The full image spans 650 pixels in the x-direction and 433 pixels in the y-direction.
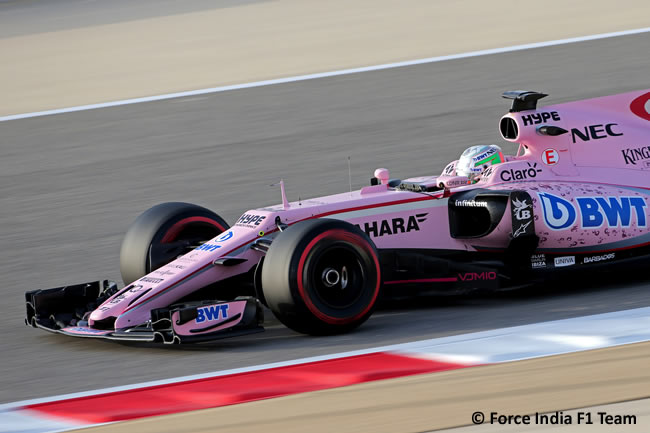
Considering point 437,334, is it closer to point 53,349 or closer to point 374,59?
point 53,349

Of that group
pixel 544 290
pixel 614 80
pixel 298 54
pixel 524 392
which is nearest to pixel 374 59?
pixel 298 54

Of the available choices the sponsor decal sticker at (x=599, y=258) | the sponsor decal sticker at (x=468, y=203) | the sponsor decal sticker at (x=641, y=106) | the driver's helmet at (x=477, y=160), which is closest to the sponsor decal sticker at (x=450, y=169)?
the driver's helmet at (x=477, y=160)

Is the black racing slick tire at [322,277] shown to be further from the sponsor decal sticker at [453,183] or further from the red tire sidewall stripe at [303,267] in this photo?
the sponsor decal sticker at [453,183]

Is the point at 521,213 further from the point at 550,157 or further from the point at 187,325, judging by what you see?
the point at 187,325

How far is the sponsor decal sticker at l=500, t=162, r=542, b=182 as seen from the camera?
8.66 meters

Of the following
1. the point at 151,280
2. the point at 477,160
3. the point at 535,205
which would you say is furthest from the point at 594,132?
the point at 151,280

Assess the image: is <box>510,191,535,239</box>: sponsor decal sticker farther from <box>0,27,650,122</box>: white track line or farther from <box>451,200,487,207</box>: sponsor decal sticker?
<box>0,27,650,122</box>: white track line

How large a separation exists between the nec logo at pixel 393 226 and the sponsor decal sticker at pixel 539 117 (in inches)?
52.5

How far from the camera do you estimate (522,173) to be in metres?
8.73

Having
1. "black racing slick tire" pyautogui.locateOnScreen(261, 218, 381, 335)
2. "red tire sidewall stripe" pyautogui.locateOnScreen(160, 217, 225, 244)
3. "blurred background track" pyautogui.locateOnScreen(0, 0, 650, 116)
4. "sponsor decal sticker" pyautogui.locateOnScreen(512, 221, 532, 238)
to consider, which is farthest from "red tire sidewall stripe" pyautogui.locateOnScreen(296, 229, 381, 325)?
"blurred background track" pyautogui.locateOnScreen(0, 0, 650, 116)

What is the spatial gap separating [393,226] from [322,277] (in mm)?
925

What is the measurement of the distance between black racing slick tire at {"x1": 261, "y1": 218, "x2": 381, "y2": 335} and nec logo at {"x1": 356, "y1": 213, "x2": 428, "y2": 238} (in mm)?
531

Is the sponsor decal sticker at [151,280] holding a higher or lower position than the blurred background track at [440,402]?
higher

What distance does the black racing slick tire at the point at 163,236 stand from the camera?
8.62 metres
